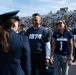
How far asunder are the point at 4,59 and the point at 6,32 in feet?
1.06

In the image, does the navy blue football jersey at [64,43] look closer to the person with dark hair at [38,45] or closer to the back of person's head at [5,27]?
the person with dark hair at [38,45]

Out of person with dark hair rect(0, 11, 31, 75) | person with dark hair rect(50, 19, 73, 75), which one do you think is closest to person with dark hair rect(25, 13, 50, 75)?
person with dark hair rect(50, 19, 73, 75)

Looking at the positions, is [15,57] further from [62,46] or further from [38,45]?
[62,46]

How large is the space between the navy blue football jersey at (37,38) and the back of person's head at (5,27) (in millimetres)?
2424

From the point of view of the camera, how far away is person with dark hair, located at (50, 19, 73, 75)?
19.2 ft

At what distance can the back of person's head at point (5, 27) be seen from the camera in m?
3.16

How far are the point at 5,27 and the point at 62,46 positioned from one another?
2786 mm

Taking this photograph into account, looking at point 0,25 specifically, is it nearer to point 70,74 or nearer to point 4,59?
point 4,59

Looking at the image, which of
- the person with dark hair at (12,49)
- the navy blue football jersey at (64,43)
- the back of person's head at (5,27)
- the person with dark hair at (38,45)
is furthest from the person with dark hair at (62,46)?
the back of person's head at (5,27)

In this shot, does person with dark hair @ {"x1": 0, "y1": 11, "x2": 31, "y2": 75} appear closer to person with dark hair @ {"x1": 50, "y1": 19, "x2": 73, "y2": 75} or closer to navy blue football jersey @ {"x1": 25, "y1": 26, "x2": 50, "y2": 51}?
navy blue football jersey @ {"x1": 25, "y1": 26, "x2": 50, "y2": 51}

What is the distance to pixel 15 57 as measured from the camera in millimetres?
3283

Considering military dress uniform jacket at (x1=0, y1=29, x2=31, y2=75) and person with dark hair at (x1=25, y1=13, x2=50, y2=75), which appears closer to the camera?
military dress uniform jacket at (x1=0, y1=29, x2=31, y2=75)

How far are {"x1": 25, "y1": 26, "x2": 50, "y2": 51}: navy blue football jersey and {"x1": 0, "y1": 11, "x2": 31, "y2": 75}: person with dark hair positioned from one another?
2333 mm

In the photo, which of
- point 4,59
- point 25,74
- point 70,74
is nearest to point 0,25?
point 4,59
